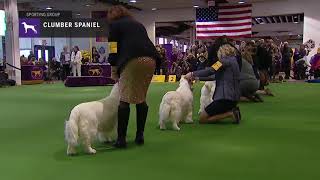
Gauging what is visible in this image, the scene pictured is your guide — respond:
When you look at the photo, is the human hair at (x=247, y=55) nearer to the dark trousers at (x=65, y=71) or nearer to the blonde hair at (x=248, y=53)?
the blonde hair at (x=248, y=53)

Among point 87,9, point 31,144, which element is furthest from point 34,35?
point 31,144

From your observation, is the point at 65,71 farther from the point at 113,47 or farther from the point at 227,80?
the point at 113,47

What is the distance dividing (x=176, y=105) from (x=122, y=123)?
1.23 metres

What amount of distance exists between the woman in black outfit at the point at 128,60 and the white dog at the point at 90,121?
0.43ft

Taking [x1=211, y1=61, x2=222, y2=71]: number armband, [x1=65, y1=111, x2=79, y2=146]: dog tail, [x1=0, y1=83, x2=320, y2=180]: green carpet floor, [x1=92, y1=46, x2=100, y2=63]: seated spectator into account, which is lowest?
[x1=0, y1=83, x2=320, y2=180]: green carpet floor

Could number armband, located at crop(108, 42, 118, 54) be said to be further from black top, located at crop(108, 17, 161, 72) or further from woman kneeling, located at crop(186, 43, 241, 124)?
woman kneeling, located at crop(186, 43, 241, 124)

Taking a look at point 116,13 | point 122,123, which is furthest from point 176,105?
point 116,13

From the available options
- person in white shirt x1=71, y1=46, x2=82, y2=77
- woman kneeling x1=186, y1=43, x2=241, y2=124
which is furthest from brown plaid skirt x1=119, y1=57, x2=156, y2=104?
person in white shirt x1=71, y1=46, x2=82, y2=77

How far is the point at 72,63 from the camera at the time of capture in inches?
751

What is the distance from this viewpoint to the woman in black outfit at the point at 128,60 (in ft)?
13.3

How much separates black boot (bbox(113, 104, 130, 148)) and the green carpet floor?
106 mm

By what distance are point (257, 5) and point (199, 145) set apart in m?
18.1

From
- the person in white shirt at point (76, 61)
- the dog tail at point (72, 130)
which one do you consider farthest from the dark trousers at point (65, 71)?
the dog tail at point (72, 130)

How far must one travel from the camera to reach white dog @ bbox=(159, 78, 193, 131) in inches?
204
